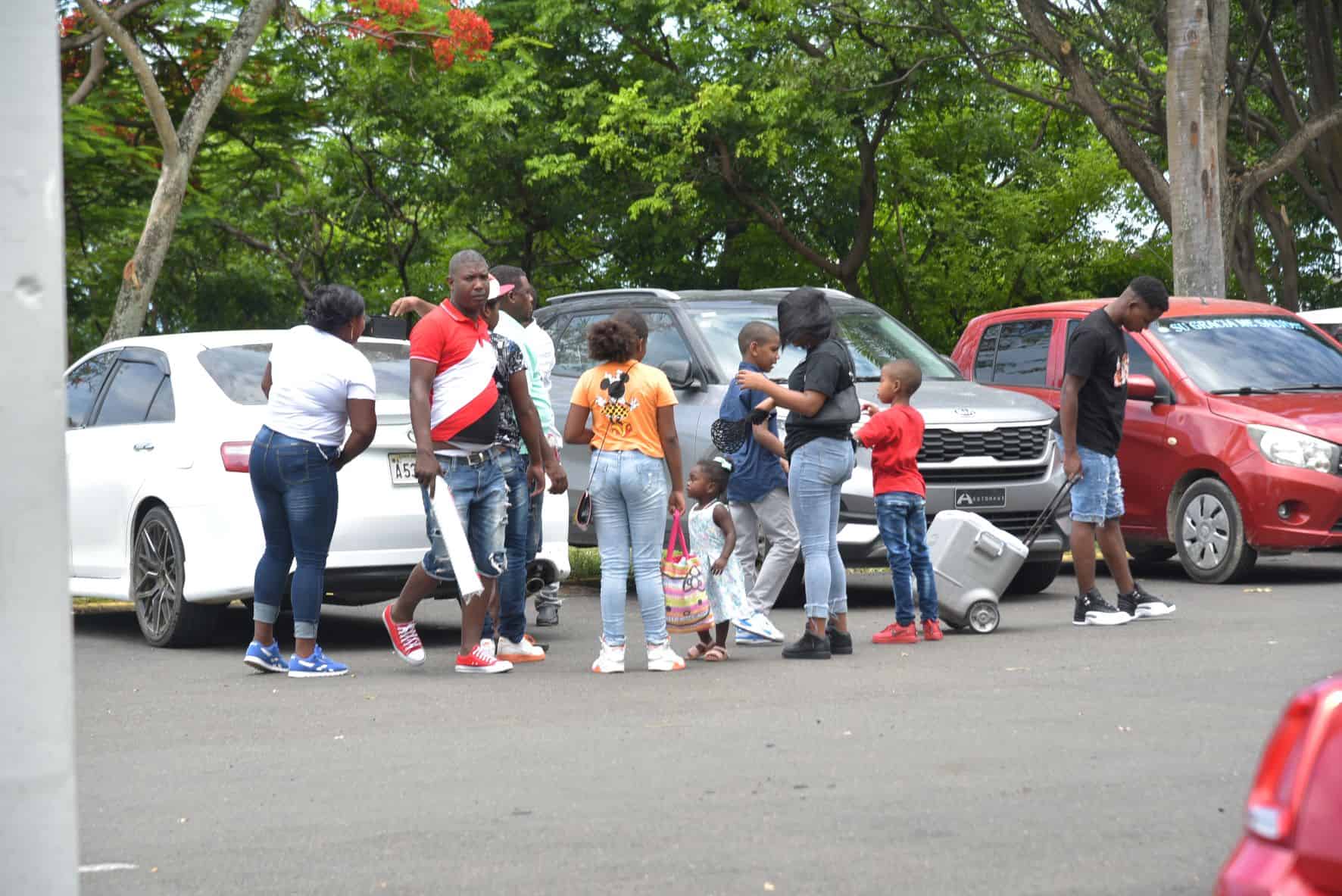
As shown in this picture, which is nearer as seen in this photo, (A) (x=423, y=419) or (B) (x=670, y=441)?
(A) (x=423, y=419)

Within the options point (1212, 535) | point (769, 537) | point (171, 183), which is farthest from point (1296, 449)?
point (171, 183)

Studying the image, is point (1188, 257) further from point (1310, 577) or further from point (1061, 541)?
point (1061, 541)

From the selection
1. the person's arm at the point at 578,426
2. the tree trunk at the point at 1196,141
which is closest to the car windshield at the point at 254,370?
the person's arm at the point at 578,426

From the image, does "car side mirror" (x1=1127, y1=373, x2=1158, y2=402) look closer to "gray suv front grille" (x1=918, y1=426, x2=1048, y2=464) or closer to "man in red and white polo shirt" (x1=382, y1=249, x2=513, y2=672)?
"gray suv front grille" (x1=918, y1=426, x2=1048, y2=464)

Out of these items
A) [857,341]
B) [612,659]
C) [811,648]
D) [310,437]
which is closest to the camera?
[310,437]

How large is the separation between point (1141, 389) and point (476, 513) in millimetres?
5359

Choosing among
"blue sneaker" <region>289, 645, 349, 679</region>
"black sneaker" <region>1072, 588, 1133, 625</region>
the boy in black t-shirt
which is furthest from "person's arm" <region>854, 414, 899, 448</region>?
"blue sneaker" <region>289, 645, 349, 679</region>

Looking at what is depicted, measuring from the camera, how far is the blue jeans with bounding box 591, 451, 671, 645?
8.77m

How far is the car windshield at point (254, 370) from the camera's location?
989cm

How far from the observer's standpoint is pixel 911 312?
33.1 m

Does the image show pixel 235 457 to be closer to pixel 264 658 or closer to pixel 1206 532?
pixel 264 658

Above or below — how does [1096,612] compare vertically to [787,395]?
below

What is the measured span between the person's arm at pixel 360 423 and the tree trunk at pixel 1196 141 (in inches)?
435

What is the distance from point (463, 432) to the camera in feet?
28.9
